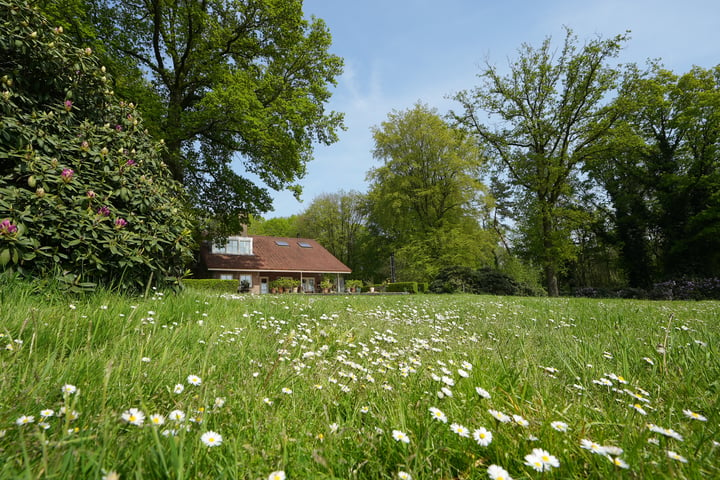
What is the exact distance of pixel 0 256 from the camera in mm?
2885

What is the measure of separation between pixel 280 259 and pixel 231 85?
20761 millimetres

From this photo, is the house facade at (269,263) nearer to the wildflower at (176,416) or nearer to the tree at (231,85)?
the tree at (231,85)

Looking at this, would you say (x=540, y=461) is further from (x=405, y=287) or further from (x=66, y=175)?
(x=405, y=287)

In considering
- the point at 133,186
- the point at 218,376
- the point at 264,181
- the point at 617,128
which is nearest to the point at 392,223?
the point at 264,181

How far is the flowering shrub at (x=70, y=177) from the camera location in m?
3.29

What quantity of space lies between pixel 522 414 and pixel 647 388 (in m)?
1.23

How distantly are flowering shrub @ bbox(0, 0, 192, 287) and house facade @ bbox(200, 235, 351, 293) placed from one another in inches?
919

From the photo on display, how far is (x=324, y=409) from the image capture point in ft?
5.71

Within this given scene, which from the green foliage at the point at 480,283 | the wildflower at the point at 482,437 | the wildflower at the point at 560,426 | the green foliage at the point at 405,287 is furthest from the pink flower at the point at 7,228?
the green foliage at the point at 405,287

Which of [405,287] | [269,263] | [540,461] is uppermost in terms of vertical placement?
[269,263]

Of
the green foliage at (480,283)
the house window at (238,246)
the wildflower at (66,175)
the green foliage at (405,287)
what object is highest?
the house window at (238,246)

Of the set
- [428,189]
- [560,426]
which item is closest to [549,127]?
[428,189]

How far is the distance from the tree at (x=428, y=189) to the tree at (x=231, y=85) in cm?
1224

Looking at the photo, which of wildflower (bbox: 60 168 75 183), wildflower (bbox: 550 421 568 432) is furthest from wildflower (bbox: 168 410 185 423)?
wildflower (bbox: 60 168 75 183)
